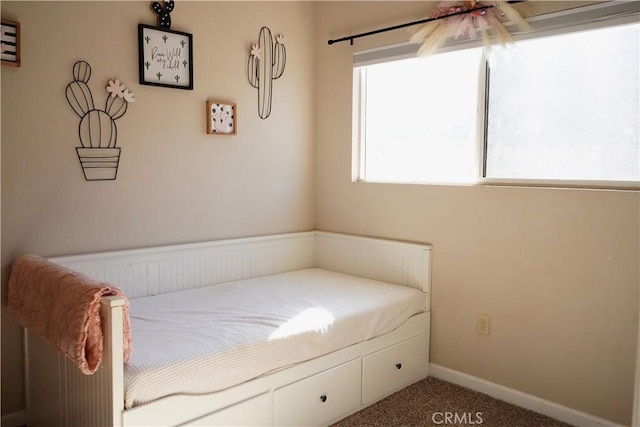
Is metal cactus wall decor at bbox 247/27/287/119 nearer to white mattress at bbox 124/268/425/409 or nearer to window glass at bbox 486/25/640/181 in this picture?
white mattress at bbox 124/268/425/409

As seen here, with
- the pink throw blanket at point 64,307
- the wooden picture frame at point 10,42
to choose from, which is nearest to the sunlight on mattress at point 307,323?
the pink throw blanket at point 64,307

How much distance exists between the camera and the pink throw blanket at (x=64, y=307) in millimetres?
1689

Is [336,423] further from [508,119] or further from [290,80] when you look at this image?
[290,80]

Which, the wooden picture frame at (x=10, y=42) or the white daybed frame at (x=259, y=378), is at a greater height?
the wooden picture frame at (x=10, y=42)

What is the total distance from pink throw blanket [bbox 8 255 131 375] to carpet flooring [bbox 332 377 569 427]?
1.23 meters

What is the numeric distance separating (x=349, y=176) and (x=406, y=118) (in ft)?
1.75

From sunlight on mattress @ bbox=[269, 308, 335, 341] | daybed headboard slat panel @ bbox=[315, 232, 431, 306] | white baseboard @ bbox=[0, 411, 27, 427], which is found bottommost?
white baseboard @ bbox=[0, 411, 27, 427]

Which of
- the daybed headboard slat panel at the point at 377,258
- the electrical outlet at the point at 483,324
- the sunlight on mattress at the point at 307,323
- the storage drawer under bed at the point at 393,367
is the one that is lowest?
the storage drawer under bed at the point at 393,367

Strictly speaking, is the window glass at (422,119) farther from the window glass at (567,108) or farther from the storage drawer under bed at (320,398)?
the storage drawer under bed at (320,398)

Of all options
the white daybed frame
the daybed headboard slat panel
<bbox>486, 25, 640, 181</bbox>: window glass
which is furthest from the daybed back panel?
<bbox>486, 25, 640, 181</bbox>: window glass

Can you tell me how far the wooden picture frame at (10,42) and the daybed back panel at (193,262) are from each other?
90cm

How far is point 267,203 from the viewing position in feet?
11.0

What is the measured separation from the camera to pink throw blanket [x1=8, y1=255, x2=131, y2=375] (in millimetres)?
1689

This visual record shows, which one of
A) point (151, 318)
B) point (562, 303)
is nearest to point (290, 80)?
point (151, 318)
